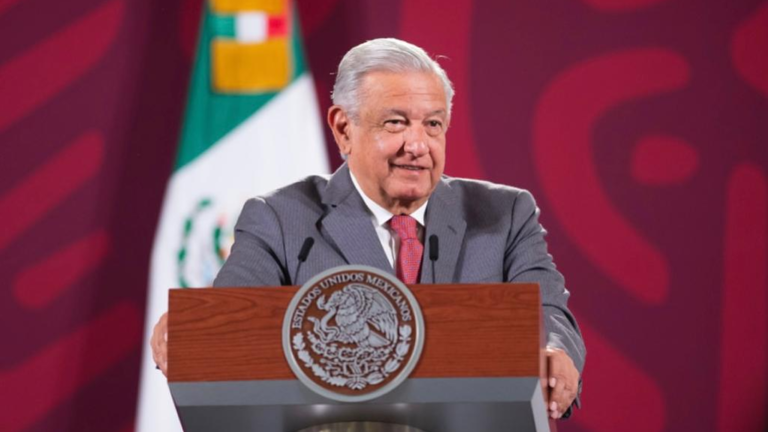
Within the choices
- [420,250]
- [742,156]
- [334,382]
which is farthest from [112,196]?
[334,382]

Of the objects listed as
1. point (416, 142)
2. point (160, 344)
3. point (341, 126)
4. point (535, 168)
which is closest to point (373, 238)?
point (416, 142)

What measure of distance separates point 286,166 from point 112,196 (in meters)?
0.54

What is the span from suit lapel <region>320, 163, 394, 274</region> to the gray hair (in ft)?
0.60

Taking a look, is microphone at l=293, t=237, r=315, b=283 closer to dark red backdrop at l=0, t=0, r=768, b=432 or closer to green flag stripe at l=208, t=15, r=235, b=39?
dark red backdrop at l=0, t=0, r=768, b=432

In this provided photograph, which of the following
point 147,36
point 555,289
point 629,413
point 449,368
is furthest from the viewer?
point 147,36

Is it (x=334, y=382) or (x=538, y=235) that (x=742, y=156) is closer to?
(x=538, y=235)

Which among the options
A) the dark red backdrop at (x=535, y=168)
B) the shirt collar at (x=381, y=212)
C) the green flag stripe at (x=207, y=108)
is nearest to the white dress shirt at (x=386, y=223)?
the shirt collar at (x=381, y=212)

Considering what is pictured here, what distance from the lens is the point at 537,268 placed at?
2.42 metres

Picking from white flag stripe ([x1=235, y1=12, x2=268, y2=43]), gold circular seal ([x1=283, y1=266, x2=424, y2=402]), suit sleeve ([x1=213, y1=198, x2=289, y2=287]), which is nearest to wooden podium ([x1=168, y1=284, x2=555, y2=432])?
gold circular seal ([x1=283, y1=266, x2=424, y2=402])

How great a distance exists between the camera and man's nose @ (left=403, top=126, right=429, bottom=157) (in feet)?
8.04

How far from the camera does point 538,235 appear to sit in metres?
2.51

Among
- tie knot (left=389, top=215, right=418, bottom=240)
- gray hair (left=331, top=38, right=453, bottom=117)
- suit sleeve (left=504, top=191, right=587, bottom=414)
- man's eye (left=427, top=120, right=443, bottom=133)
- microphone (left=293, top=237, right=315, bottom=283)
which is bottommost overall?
suit sleeve (left=504, top=191, right=587, bottom=414)

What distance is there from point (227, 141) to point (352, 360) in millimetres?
2163

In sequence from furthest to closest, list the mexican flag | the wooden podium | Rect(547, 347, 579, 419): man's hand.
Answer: the mexican flag → Rect(547, 347, 579, 419): man's hand → the wooden podium
